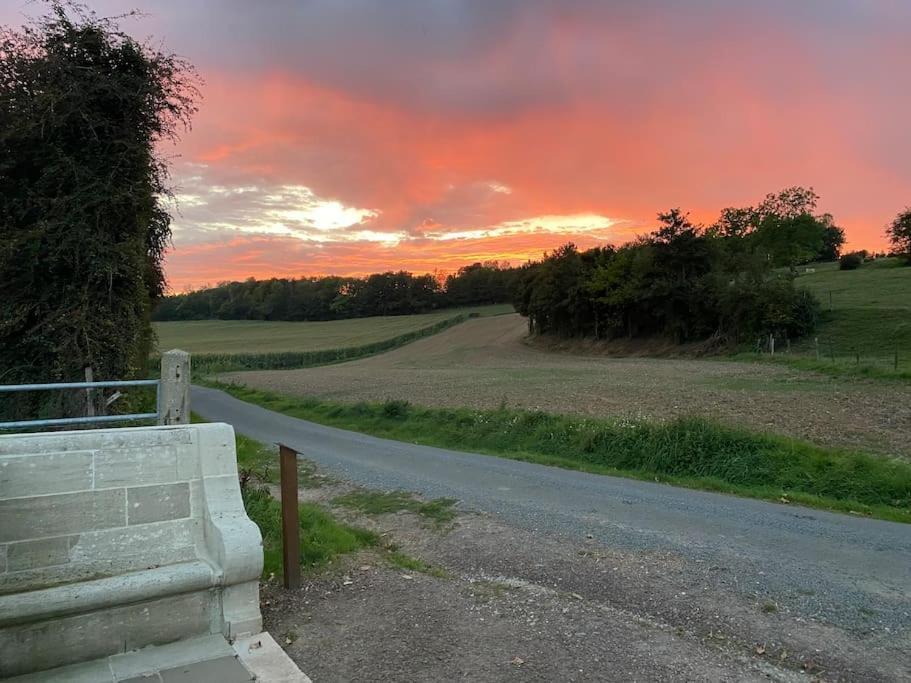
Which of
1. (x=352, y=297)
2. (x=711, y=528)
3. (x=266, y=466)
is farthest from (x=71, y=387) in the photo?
(x=352, y=297)

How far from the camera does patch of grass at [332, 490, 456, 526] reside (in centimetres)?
790

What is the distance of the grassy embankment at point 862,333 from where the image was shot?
25234mm

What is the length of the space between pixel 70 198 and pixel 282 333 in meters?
87.8

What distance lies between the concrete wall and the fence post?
1793mm

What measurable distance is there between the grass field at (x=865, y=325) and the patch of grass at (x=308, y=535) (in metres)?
22.1

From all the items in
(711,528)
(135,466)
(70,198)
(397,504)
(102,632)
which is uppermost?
(70,198)

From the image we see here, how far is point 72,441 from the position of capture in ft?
13.7

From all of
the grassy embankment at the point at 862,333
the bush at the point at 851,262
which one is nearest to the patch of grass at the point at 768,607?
the grassy embankment at the point at 862,333

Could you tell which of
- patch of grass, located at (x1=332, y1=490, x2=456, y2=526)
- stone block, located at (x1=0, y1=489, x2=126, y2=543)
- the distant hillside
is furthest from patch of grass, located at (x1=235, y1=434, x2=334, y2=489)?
the distant hillside

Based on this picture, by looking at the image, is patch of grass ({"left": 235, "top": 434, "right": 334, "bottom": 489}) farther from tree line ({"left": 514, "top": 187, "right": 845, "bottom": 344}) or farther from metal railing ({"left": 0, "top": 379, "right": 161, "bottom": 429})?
tree line ({"left": 514, "top": 187, "right": 845, "bottom": 344})

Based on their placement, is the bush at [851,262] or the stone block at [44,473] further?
the bush at [851,262]

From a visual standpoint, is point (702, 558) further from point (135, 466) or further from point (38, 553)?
point (38, 553)

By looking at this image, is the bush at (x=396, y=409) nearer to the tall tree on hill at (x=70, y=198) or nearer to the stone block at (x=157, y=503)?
the tall tree on hill at (x=70, y=198)

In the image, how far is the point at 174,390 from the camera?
6.21 meters
